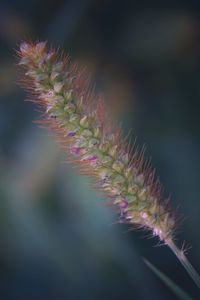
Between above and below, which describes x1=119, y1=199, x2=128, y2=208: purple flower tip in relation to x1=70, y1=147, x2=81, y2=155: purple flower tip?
below

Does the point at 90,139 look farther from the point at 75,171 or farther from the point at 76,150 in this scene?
the point at 75,171

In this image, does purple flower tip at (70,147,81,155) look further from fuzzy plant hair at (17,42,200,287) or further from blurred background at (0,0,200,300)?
blurred background at (0,0,200,300)

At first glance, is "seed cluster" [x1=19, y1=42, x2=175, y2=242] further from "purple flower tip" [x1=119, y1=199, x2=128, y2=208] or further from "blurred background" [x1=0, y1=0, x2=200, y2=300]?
"blurred background" [x1=0, y1=0, x2=200, y2=300]

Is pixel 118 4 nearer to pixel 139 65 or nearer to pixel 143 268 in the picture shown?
pixel 139 65

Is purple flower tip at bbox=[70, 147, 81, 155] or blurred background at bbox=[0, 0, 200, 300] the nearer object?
purple flower tip at bbox=[70, 147, 81, 155]

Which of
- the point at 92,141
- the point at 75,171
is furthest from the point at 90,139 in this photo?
the point at 75,171

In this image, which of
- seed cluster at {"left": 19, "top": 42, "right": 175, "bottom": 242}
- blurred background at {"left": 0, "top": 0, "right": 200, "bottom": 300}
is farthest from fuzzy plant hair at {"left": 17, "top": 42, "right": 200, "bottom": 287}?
blurred background at {"left": 0, "top": 0, "right": 200, "bottom": 300}

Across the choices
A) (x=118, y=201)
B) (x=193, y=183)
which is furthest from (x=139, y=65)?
(x=118, y=201)
